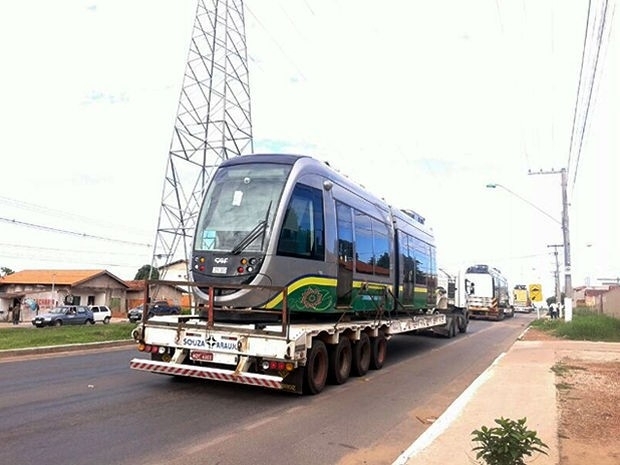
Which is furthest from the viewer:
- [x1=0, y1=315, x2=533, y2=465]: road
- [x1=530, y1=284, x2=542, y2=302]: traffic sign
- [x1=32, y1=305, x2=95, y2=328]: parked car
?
[x1=32, y1=305, x2=95, y2=328]: parked car

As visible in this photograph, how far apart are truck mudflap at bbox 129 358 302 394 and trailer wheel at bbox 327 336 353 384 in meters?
1.59

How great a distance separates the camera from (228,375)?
8.79 metres

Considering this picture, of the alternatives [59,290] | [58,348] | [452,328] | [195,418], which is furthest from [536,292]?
[59,290]

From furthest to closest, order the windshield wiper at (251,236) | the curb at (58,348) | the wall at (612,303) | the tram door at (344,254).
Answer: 1. the wall at (612,303)
2. the curb at (58,348)
3. the tram door at (344,254)
4. the windshield wiper at (251,236)

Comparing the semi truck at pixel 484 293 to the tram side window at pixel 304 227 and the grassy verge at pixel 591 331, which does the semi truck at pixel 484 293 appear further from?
the tram side window at pixel 304 227

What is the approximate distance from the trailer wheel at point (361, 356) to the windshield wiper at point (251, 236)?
3.99 meters

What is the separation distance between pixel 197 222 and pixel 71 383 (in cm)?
348

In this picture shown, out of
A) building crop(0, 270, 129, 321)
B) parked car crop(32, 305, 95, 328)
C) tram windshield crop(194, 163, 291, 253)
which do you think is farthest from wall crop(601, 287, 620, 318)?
building crop(0, 270, 129, 321)

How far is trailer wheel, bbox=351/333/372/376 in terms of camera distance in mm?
12141

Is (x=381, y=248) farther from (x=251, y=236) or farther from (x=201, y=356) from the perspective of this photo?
(x=201, y=356)

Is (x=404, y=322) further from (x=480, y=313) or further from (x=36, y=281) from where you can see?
(x=36, y=281)

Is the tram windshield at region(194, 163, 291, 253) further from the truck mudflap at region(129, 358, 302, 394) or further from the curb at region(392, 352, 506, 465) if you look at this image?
the curb at region(392, 352, 506, 465)

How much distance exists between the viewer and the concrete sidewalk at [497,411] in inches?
229

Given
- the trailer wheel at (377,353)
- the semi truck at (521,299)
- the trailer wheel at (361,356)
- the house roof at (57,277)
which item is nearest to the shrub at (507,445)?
the trailer wheel at (361,356)
